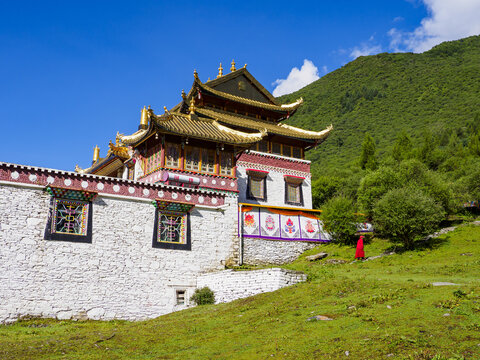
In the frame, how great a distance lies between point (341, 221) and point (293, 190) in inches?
279

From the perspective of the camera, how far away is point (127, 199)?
1892 cm

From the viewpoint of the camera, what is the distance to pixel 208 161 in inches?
960

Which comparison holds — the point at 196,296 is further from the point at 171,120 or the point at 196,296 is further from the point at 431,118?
the point at 431,118

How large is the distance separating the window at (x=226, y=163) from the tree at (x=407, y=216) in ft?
25.8

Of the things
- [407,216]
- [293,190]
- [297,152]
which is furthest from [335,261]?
[297,152]

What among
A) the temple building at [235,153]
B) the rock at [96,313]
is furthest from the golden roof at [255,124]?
the rock at [96,313]

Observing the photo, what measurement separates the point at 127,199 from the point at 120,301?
13.4 ft

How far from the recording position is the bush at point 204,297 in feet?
60.2

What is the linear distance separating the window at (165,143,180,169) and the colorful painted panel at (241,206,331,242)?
421 centimetres

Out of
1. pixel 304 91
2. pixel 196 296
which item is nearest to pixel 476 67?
pixel 304 91

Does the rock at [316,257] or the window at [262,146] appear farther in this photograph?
the window at [262,146]

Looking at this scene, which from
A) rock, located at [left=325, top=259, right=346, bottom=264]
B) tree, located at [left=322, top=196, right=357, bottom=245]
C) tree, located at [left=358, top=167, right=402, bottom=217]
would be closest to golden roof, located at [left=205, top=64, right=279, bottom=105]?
tree, located at [left=358, top=167, right=402, bottom=217]

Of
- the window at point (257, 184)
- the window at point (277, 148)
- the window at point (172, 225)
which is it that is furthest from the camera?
the window at point (277, 148)

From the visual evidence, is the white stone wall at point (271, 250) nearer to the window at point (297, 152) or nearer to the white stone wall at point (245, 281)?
the white stone wall at point (245, 281)
